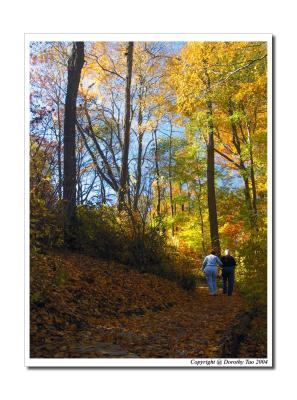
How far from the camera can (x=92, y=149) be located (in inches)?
394

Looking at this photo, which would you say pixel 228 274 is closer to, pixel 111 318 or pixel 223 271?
pixel 223 271

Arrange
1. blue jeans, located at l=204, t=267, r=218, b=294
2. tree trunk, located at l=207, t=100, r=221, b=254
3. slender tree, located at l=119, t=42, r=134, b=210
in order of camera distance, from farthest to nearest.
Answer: tree trunk, located at l=207, t=100, r=221, b=254
blue jeans, located at l=204, t=267, r=218, b=294
slender tree, located at l=119, t=42, r=134, b=210

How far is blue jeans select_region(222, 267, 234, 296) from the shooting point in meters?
7.78

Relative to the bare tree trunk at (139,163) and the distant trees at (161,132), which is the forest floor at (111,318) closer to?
the distant trees at (161,132)

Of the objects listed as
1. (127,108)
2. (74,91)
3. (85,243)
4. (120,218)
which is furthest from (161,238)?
(74,91)

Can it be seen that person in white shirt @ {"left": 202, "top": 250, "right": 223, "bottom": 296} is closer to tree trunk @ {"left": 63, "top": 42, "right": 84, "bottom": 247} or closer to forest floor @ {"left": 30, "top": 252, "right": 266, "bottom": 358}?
forest floor @ {"left": 30, "top": 252, "right": 266, "bottom": 358}

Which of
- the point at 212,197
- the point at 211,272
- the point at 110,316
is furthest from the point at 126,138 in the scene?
the point at 110,316

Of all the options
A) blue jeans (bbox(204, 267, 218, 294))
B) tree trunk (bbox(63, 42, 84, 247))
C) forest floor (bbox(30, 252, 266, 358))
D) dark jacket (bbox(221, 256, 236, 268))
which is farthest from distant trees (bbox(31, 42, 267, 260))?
forest floor (bbox(30, 252, 266, 358))

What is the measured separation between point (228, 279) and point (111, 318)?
8.54 feet

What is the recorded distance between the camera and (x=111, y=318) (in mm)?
6324

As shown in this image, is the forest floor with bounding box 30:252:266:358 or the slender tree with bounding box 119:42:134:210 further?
the slender tree with bounding box 119:42:134:210

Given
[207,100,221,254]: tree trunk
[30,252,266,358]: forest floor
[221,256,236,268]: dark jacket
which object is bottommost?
[30,252,266,358]: forest floor
